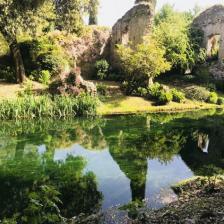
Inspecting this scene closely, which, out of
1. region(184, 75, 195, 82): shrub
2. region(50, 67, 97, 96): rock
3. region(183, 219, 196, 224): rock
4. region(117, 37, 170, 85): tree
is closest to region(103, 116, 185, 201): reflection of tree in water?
region(183, 219, 196, 224): rock

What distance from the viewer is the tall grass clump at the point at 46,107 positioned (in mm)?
25094

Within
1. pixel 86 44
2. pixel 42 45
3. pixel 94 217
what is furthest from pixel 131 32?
pixel 94 217

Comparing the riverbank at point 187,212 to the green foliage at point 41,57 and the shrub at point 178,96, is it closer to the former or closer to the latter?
the shrub at point 178,96

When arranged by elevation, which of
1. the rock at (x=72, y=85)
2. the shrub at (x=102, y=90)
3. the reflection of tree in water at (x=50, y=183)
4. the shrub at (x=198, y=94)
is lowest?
the reflection of tree in water at (x=50, y=183)

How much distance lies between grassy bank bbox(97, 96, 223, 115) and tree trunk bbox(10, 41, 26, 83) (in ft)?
22.2

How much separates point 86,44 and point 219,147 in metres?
22.3

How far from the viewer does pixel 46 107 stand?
2586 cm

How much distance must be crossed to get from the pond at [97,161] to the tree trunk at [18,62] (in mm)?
8177

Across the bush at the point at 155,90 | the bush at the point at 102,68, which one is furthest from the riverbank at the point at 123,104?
the bush at the point at 102,68

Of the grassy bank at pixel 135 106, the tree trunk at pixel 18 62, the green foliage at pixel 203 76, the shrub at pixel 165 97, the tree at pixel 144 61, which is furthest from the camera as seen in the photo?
the green foliage at pixel 203 76

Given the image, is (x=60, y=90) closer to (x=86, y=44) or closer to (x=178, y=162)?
(x=86, y=44)

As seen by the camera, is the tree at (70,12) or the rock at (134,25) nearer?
the tree at (70,12)

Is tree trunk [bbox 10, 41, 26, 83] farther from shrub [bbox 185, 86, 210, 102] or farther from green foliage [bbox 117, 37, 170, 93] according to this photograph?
shrub [bbox 185, 86, 210, 102]

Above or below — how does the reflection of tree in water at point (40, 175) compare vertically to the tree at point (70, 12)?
below
